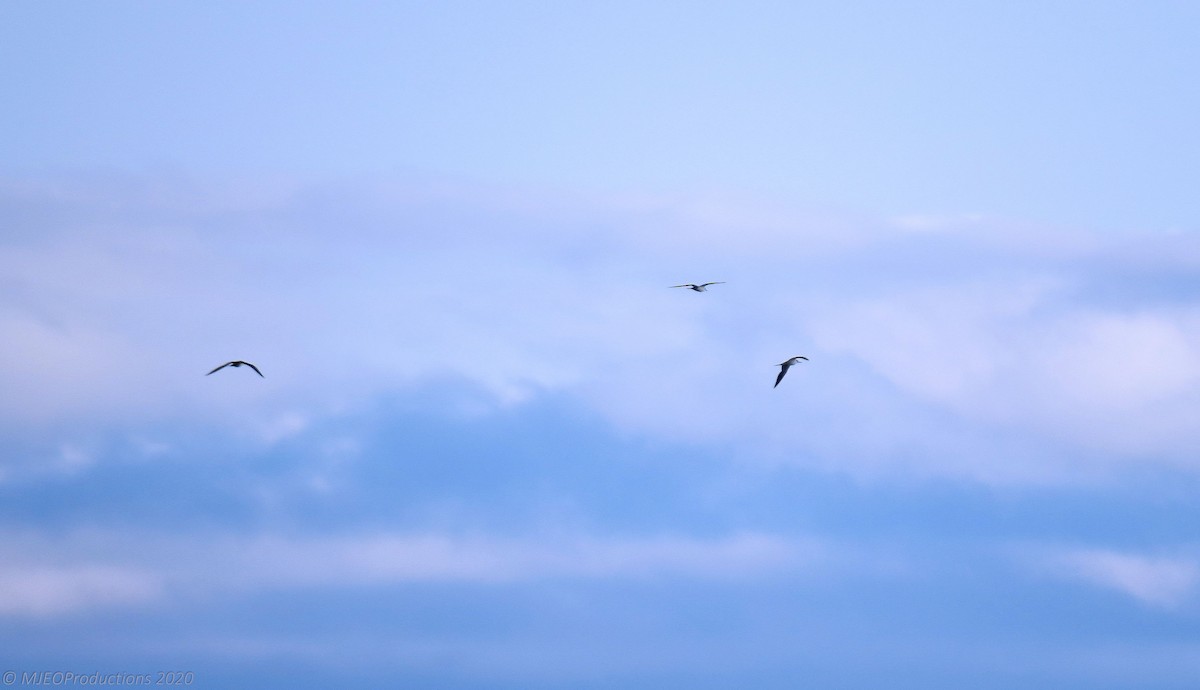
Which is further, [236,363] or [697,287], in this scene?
[697,287]

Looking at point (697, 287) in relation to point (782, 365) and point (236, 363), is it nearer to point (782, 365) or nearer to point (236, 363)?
point (782, 365)

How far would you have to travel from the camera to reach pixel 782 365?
15000cm

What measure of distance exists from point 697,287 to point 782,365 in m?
12.5

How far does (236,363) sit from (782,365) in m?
48.7

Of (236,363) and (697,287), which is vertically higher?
(697,287)

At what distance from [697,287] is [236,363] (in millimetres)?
44347

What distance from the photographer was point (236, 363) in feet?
458

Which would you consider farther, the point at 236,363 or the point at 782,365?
the point at 782,365

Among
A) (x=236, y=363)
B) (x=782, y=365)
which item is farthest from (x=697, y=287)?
(x=236, y=363)

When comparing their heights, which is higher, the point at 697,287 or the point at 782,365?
the point at 697,287

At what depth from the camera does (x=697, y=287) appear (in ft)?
515
